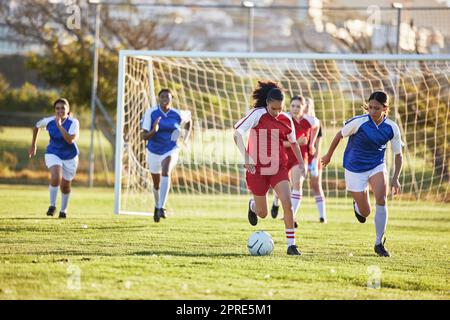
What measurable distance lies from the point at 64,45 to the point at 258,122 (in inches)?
750

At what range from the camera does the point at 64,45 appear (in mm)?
28812

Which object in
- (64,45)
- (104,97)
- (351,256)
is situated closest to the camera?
(351,256)

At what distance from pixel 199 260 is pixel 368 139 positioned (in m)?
2.60

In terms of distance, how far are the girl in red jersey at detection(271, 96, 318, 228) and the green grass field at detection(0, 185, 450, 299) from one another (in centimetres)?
61

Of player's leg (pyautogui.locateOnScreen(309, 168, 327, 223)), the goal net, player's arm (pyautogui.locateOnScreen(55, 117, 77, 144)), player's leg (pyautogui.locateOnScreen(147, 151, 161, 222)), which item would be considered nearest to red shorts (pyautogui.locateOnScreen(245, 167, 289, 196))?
player's leg (pyautogui.locateOnScreen(147, 151, 161, 222))

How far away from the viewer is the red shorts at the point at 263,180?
1060cm

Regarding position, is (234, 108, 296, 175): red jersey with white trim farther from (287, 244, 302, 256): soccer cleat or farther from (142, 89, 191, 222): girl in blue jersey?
(142, 89, 191, 222): girl in blue jersey

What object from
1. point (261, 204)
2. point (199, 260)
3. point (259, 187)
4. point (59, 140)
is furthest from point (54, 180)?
point (199, 260)

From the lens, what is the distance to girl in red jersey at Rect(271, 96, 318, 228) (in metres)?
14.4

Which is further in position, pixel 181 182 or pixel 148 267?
pixel 181 182

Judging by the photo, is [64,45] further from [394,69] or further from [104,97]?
[394,69]
